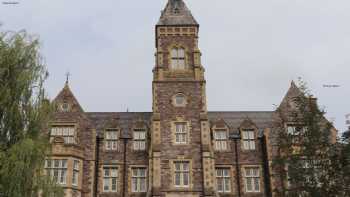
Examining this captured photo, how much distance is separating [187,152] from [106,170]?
20.1 feet

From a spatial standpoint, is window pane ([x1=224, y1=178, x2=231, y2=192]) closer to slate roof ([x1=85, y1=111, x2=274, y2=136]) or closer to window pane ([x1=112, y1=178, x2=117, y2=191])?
slate roof ([x1=85, y1=111, x2=274, y2=136])

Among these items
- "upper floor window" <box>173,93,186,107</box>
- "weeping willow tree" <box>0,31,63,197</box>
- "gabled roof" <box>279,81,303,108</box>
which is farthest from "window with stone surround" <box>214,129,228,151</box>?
"weeping willow tree" <box>0,31,63,197</box>

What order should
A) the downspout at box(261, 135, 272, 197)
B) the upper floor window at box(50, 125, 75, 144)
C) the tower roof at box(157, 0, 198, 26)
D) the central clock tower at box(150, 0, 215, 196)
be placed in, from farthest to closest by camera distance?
the tower roof at box(157, 0, 198, 26), the upper floor window at box(50, 125, 75, 144), the downspout at box(261, 135, 272, 197), the central clock tower at box(150, 0, 215, 196)

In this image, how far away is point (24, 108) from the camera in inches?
764

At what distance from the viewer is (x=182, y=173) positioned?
1201 inches

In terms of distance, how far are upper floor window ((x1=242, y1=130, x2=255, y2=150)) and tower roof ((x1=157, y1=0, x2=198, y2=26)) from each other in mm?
9409

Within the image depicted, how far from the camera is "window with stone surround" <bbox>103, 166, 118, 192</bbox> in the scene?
32.0 m

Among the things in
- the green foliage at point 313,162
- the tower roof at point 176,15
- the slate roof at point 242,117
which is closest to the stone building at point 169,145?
the tower roof at point 176,15

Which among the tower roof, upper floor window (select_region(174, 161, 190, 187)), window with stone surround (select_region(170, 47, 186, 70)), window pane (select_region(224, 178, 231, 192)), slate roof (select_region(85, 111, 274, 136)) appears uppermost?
the tower roof

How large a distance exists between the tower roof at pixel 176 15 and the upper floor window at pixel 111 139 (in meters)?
9.11

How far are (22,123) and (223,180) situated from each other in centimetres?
1742

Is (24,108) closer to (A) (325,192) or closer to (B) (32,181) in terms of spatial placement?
(B) (32,181)

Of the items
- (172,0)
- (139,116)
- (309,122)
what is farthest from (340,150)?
(172,0)

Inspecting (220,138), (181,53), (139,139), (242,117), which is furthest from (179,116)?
(242,117)
